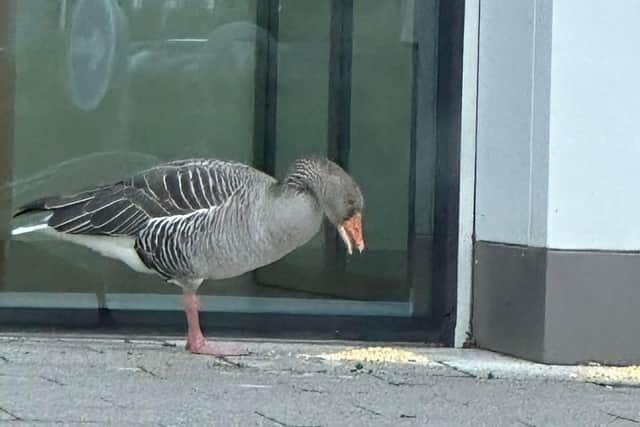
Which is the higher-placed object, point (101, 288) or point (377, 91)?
point (377, 91)

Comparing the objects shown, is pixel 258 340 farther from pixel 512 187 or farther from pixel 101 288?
pixel 512 187

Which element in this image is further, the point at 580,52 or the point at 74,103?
the point at 74,103

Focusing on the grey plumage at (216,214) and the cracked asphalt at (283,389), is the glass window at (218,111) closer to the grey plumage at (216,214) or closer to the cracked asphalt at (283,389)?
the cracked asphalt at (283,389)

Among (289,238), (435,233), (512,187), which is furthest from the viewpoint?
(435,233)

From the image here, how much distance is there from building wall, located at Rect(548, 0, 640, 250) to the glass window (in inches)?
43.8

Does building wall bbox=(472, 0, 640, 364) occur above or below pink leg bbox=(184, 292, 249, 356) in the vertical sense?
above

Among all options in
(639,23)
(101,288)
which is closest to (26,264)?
(101,288)

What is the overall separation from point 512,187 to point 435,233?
631mm

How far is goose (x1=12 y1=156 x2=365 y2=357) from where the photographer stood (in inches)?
254

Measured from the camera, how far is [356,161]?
7.75 meters

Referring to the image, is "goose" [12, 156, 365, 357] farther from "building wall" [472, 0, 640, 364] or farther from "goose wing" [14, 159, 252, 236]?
"building wall" [472, 0, 640, 364]

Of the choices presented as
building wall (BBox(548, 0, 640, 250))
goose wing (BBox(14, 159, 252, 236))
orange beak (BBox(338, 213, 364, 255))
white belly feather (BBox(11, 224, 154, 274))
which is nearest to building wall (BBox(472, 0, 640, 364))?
building wall (BBox(548, 0, 640, 250))

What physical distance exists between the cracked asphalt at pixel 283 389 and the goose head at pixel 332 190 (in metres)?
0.68

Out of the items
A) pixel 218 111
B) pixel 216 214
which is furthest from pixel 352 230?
pixel 218 111
